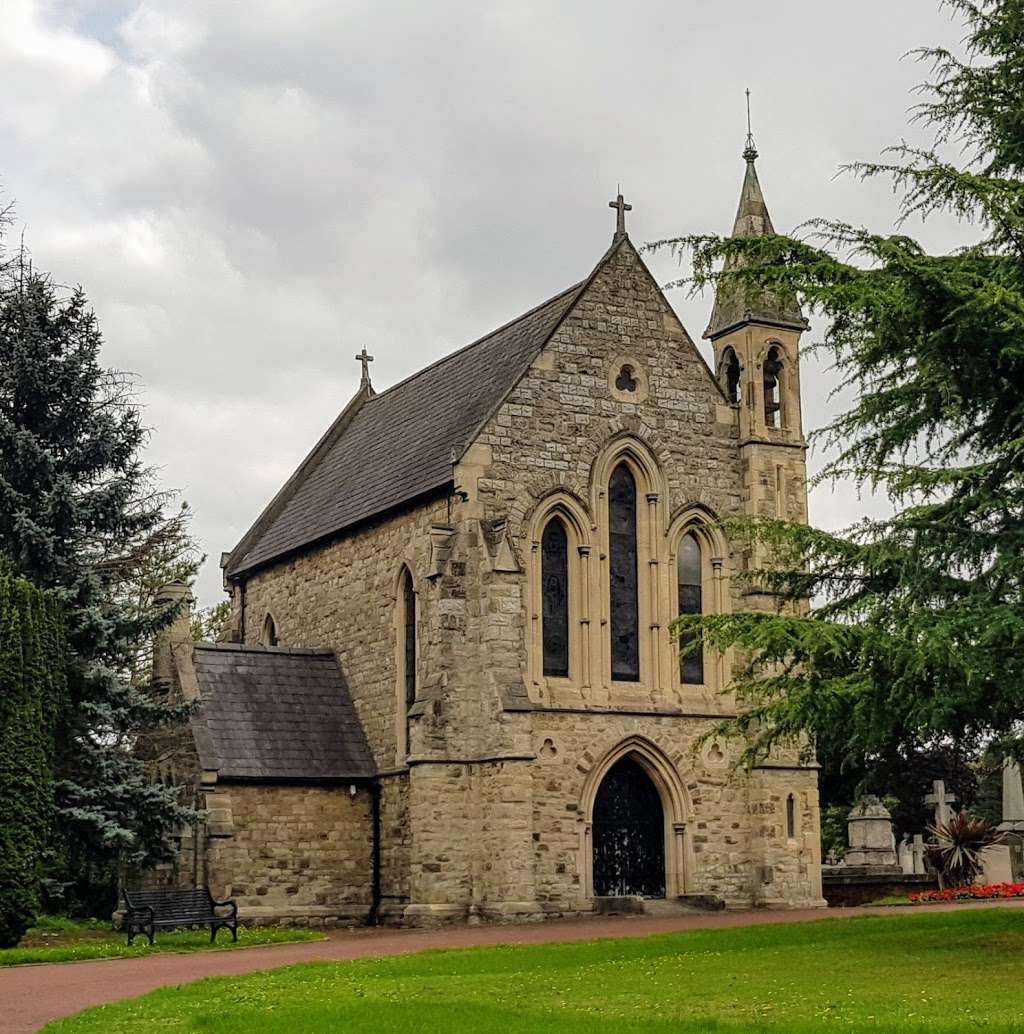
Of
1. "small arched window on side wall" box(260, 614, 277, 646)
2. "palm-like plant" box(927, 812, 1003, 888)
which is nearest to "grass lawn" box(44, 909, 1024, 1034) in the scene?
"palm-like plant" box(927, 812, 1003, 888)

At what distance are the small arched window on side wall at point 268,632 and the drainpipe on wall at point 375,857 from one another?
711cm

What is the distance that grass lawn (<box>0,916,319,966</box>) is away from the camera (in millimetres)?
22344

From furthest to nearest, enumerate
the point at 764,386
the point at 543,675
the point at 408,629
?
1. the point at 764,386
2. the point at 408,629
3. the point at 543,675

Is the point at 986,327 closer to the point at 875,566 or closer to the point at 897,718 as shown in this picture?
the point at 875,566

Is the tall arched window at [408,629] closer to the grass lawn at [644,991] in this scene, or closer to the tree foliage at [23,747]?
the tree foliage at [23,747]

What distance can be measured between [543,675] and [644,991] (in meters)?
13.1

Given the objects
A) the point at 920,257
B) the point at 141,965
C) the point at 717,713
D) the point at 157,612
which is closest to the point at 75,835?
the point at 157,612

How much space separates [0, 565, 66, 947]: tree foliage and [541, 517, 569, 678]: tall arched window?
8532 mm

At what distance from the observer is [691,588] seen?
2998cm

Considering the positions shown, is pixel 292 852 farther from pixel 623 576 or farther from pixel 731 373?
pixel 731 373

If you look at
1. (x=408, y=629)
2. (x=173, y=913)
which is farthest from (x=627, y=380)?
(x=173, y=913)

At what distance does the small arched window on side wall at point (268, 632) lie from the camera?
3625 cm

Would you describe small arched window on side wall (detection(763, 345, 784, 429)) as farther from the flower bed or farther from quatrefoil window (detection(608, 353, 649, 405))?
the flower bed

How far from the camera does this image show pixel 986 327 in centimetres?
1628
